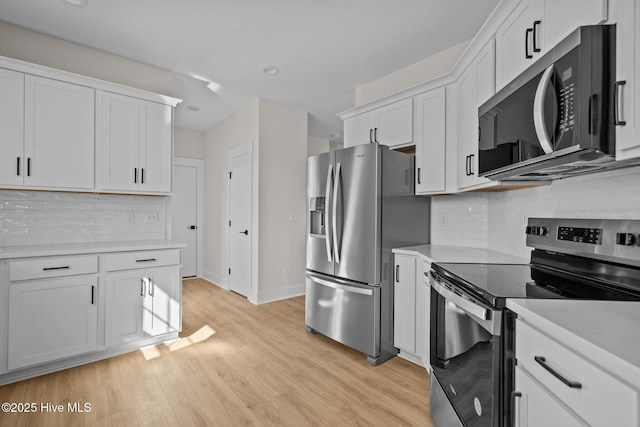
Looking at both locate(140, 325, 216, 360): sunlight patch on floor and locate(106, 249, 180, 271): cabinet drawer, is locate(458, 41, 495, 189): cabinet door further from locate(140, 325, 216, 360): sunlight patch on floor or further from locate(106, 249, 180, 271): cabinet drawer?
locate(140, 325, 216, 360): sunlight patch on floor

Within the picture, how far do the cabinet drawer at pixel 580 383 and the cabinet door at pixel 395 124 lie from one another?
2223 millimetres

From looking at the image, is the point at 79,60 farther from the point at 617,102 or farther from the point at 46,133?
the point at 617,102

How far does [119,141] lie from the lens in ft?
9.44

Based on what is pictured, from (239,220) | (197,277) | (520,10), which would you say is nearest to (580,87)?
(520,10)

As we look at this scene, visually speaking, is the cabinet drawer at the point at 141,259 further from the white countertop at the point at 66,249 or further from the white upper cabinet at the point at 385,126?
the white upper cabinet at the point at 385,126

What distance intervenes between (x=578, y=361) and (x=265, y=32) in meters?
2.96

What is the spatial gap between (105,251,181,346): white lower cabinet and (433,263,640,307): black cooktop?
7.89 feet

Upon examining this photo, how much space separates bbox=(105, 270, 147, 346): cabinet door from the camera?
2.57 m

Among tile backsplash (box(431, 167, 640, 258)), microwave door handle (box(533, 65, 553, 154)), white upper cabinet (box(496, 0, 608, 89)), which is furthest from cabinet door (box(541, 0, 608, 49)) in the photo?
tile backsplash (box(431, 167, 640, 258))

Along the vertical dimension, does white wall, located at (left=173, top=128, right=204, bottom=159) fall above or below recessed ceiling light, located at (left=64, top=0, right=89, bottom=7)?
below

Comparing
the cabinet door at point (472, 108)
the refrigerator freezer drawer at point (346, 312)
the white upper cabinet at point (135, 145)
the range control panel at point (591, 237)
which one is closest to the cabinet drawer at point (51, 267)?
the white upper cabinet at point (135, 145)

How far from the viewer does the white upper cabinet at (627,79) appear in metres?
0.93

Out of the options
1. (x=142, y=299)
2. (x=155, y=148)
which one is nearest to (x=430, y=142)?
(x=155, y=148)

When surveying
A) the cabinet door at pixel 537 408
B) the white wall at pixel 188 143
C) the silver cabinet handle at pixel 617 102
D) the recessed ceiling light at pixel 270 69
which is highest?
the recessed ceiling light at pixel 270 69
